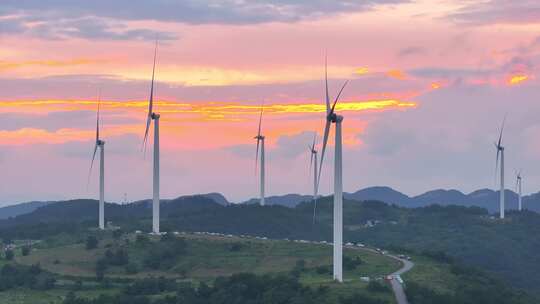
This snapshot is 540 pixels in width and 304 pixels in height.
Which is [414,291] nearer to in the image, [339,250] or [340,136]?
[339,250]

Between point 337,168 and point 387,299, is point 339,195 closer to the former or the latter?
point 337,168

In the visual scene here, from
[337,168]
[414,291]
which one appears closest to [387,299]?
[414,291]

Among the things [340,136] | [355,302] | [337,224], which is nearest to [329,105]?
[340,136]

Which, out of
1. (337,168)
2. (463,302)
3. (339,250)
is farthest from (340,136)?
(463,302)

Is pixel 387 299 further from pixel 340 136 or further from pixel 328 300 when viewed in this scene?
pixel 340 136

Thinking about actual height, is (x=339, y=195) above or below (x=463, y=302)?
above

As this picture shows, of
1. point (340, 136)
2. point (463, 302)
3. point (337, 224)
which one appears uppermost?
point (340, 136)

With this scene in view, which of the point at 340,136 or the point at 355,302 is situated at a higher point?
the point at 340,136
